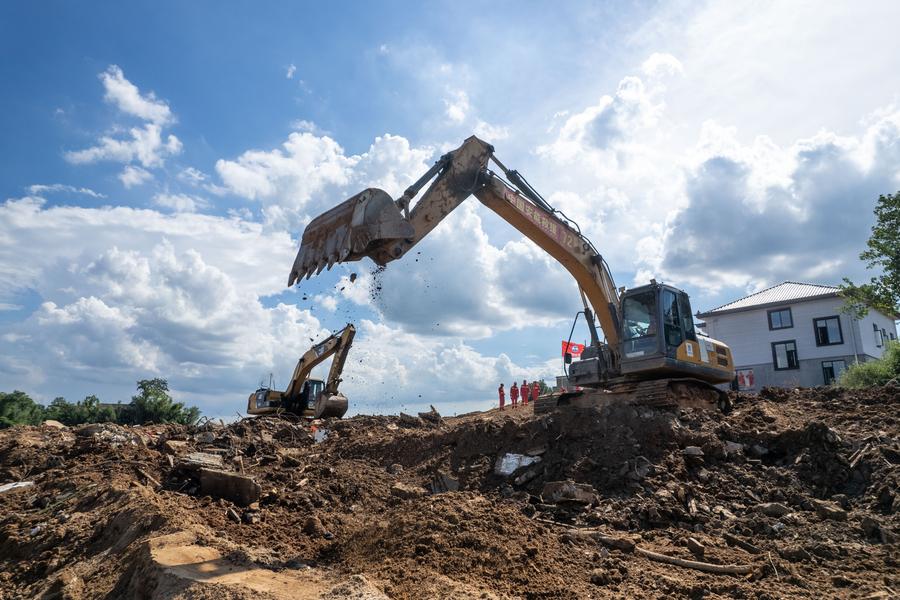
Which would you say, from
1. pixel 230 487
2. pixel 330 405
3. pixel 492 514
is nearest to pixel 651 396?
pixel 492 514

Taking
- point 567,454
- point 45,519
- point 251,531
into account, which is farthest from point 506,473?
point 45,519

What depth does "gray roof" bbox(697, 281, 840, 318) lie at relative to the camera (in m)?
34.1

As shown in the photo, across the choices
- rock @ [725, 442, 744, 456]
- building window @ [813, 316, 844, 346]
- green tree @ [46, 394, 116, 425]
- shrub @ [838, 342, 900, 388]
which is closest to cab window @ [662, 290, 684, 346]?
rock @ [725, 442, 744, 456]

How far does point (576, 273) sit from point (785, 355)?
1096 inches

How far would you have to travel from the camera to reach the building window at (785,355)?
112 ft

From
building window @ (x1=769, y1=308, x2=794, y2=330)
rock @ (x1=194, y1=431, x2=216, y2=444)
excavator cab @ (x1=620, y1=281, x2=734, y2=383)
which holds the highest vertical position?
building window @ (x1=769, y1=308, x2=794, y2=330)

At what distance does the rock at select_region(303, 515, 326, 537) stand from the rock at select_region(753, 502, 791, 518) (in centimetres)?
540

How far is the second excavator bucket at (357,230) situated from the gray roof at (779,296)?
32274 millimetres

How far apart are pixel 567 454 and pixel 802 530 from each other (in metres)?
3.36

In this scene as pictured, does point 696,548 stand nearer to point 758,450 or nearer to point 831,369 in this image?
point 758,450

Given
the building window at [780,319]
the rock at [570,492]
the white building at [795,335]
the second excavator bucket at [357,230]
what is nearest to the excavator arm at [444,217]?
the second excavator bucket at [357,230]

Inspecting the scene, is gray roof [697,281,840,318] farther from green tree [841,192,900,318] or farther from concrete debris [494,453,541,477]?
concrete debris [494,453,541,477]

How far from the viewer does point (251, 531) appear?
23.4ft

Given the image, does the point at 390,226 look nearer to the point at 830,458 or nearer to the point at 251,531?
the point at 251,531
